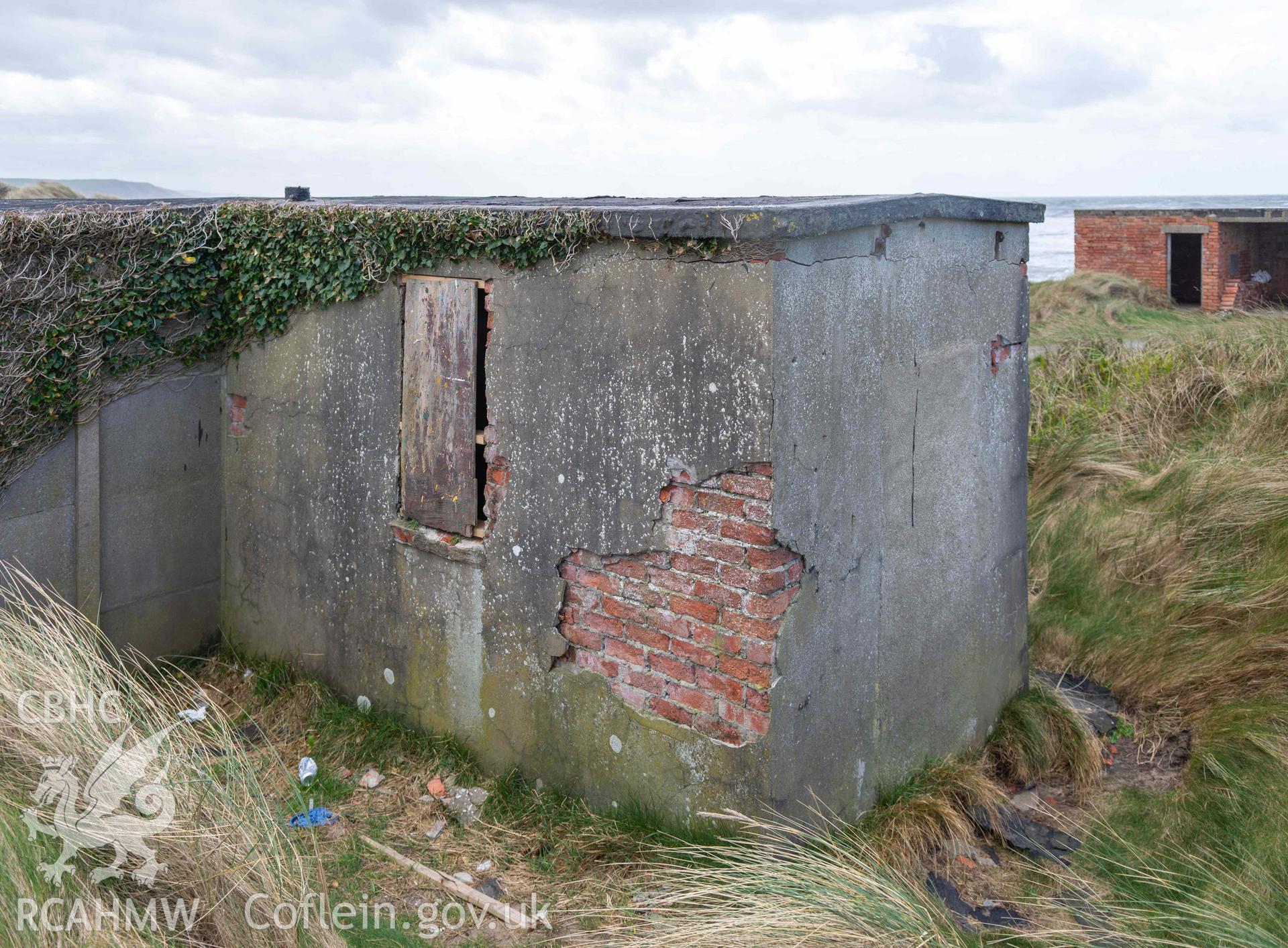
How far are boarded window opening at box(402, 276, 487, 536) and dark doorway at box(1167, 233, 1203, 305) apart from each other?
22.0 meters

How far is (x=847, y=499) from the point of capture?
4496 millimetres

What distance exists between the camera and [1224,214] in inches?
830

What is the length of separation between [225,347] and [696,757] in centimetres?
374

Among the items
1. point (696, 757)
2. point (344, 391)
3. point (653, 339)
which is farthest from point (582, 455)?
point (344, 391)

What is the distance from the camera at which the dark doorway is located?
23.4 metres

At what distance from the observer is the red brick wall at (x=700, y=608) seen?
4.13m

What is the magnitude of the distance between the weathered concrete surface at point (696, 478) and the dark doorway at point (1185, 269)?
20232 mm

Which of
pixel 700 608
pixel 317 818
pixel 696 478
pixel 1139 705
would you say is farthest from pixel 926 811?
pixel 317 818

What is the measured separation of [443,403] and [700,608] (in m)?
1.68

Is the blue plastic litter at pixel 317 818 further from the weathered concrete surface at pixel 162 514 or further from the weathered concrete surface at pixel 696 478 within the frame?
the weathered concrete surface at pixel 162 514

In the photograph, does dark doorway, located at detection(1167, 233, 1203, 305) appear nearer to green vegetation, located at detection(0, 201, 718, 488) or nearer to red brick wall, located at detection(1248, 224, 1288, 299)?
red brick wall, located at detection(1248, 224, 1288, 299)

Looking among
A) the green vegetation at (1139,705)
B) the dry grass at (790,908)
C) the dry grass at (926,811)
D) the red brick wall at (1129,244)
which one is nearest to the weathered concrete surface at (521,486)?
the dry grass at (790,908)

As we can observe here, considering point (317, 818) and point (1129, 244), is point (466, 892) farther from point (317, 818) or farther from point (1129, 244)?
point (1129, 244)

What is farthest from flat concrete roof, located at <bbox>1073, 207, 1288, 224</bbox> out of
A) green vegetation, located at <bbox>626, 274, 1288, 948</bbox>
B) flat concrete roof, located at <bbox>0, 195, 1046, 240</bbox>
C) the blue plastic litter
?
the blue plastic litter
